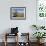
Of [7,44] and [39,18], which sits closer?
[7,44]

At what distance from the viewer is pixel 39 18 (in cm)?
736

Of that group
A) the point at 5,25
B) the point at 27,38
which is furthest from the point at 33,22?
the point at 5,25

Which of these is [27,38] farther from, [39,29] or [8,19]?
[8,19]

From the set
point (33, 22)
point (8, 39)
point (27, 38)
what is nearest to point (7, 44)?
point (8, 39)

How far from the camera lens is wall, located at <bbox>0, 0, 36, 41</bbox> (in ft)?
23.8

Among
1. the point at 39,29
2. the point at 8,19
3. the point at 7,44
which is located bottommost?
the point at 7,44

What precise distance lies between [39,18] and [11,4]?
143 cm

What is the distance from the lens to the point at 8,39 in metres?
7.40

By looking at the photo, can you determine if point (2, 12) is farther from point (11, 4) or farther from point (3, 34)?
point (3, 34)

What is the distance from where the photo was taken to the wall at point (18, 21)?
726 centimetres

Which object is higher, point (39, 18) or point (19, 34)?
point (39, 18)

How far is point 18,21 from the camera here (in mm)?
7332

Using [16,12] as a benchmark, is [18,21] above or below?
below

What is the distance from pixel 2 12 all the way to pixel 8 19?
0.42 metres
